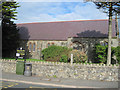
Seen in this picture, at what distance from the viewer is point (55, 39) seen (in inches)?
1083

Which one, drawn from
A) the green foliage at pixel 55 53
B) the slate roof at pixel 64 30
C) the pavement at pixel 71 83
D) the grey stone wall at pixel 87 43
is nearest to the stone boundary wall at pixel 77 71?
the pavement at pixel 71 83

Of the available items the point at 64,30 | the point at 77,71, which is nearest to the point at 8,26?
the point at 64,30

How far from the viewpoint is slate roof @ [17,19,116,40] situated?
25808 millimetres

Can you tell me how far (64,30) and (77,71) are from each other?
1848 centimetres

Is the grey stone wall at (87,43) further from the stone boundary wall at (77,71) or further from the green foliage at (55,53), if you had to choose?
the stone boundary wall at (77,71)

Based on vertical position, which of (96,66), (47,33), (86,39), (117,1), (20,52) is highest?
(117,1)

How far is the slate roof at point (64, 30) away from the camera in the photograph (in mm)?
25808

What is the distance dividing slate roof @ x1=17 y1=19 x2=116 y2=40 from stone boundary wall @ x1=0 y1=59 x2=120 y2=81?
44.9ft

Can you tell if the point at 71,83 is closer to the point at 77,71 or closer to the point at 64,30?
the point at 77,71

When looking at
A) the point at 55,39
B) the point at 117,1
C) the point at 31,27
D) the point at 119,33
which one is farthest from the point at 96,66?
the point at 31,27

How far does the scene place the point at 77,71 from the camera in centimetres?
1206

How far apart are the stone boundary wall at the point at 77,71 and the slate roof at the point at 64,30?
13.7 metres

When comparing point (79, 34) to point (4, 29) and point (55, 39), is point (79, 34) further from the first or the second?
point (4, 29)

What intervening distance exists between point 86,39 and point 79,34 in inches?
89.5
